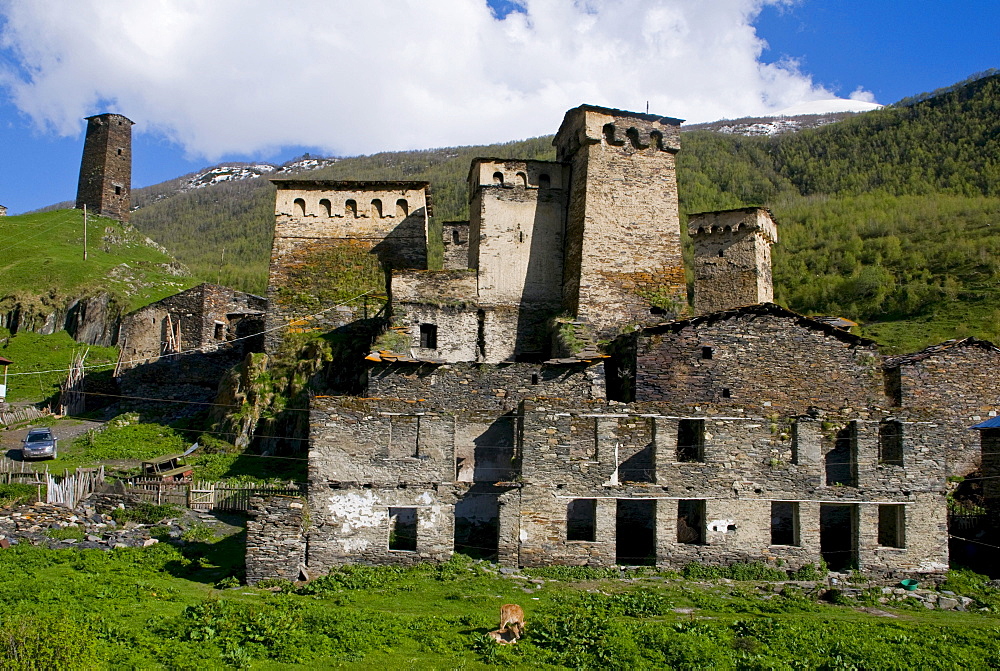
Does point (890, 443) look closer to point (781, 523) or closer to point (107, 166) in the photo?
point (781, 523)

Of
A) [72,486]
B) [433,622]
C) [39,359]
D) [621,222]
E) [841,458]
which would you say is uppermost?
[621,222]

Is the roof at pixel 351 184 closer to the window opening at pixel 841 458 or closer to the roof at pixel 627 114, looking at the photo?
the roof at pixel 627 114

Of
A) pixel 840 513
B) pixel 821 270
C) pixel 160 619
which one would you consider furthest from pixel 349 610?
pixel 821 270

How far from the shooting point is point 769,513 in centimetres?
2128

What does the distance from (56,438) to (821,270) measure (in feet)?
161

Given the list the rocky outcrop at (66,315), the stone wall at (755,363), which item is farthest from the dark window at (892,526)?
the rocky outcrop at (66,315)

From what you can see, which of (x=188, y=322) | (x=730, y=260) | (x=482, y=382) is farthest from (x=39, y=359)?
(x=730, y=260)

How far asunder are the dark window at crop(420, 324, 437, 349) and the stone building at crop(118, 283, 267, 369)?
14.8 meters

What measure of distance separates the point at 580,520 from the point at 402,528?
4.23 metres

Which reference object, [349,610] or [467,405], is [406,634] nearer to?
[349,610]

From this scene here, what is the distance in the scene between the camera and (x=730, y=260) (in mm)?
34250

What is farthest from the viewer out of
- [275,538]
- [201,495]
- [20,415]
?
[20,415]

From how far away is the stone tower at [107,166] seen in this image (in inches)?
2591

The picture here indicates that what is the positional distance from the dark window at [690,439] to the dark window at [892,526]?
15.5 feet
